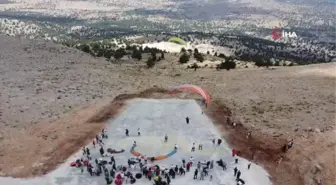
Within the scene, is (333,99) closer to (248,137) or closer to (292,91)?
(292,91)

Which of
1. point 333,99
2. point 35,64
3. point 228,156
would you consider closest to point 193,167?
point 228,156

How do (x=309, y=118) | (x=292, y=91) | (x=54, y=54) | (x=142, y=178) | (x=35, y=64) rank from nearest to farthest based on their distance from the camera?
1. (x=142, y=178)
2. (x=309, y=118)
3. (x=292, y=91)
4. (x=35, y=64)
5. (x=54, y=54)

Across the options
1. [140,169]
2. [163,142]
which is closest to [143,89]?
[163,142]

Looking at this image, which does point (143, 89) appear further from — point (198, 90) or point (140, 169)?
point (140, 169)

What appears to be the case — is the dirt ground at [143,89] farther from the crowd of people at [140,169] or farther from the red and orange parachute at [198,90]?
the crowd of people at [140,169]

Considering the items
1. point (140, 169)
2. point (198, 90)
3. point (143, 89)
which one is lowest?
point (143, 89)

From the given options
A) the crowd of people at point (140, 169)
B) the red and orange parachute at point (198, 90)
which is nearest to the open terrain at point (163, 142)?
the crowd of people at point (140, 169)

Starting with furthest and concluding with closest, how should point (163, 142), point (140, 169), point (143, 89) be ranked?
1. point (143, 89)
2. point (163, 142)
3. point (140, 169)
